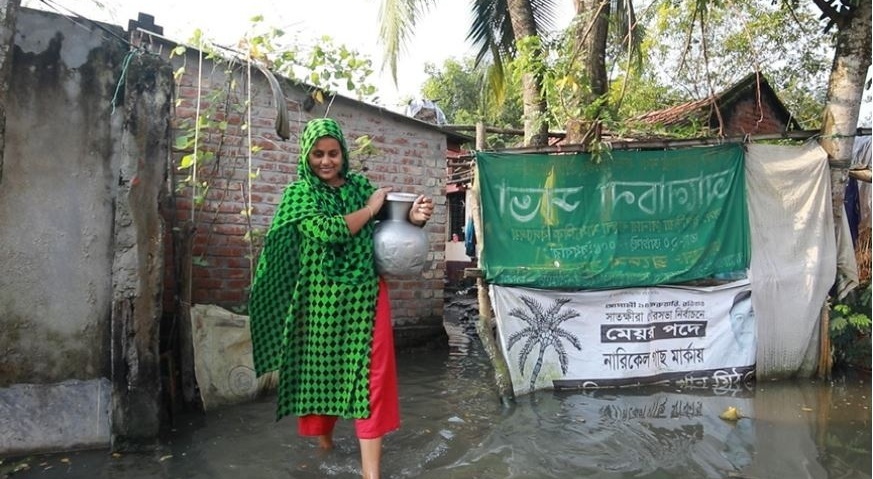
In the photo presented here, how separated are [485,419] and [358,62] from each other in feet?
8.75

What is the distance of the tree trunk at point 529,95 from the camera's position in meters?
6.05

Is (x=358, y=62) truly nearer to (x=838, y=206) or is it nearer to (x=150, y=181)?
(x=150, y=181)

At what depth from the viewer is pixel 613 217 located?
4867mm

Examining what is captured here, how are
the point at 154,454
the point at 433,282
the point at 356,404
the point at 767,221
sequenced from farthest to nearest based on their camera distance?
the point at 433,282
the point at 767,221
the point at 154,454
the point at 356,404

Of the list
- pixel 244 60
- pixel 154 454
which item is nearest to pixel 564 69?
pixel 244 60

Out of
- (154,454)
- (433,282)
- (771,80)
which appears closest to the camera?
(154,454)

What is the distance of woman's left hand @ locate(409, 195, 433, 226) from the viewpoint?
298cm

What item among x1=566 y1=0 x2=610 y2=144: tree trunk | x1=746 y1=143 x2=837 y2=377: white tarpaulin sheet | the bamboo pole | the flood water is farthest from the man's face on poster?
the bamboo pole

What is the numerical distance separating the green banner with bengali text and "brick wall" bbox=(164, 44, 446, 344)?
162 centimetres

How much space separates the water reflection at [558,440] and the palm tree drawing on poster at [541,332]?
0.26m

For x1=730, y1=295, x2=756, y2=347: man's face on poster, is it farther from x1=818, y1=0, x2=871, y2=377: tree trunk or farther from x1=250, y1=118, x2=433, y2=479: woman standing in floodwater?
x1=250, y1=118, x2=433, y2=479: woman standing in floodwater

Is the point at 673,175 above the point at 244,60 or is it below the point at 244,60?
below

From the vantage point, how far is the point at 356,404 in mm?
2912

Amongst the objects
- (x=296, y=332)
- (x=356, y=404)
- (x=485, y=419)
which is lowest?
(x=485, y=419)
